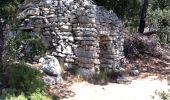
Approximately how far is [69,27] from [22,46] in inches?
82.7

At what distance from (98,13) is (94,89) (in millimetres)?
2960

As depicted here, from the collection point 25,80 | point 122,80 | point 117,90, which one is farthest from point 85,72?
point 25,80

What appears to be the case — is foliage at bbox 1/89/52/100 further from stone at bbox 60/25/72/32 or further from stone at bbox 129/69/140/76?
stone at bbox 129/69/140/76

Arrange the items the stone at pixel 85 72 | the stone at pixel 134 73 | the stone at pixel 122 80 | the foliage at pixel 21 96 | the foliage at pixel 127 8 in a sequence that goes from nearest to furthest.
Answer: the foliage at pixel 21 96 → the stone at pixel 85 72 → the stone at pixel 122 80 → the stone at pixel 134 73 → the foliage at pixel 127 8

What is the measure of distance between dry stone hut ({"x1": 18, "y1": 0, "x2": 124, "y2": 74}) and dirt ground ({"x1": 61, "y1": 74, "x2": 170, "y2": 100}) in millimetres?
910

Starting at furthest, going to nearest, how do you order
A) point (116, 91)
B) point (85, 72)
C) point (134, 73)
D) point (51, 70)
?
point (134, 73)
point (85, 72)
point (116, 91)
point (51, 70)

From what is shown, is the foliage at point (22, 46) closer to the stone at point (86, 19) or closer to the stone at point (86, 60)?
the stone at point (86, 60)

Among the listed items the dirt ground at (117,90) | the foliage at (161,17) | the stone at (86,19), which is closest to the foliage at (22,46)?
the dirt ground at (117,90)

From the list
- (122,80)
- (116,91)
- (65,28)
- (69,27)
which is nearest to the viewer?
(116,91)

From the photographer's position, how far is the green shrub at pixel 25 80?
9273 mm

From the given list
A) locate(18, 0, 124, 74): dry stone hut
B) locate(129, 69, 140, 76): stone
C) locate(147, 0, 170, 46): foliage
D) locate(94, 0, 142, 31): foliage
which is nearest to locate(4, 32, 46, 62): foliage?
locate(18, 0, 124, 74): dry stone hut

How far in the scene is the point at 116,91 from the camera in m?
11.8

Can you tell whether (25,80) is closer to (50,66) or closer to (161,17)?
(50,66)

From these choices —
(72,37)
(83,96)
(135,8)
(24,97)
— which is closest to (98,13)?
(72,37)
